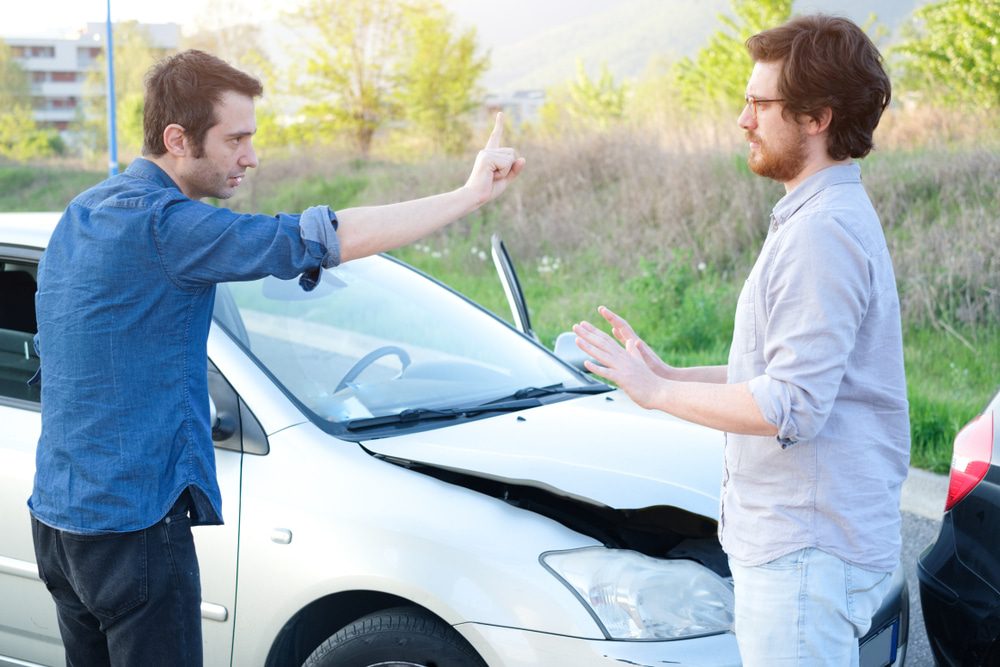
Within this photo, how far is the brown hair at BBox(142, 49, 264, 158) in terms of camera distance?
2062 millimetres

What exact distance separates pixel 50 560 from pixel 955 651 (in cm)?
217

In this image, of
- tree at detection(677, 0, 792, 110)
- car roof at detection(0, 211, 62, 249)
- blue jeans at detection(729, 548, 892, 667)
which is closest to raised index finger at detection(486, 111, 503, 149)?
blue jeans at detection(729, 548, 892, 667)

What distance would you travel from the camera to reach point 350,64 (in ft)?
113

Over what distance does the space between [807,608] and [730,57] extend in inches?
1340

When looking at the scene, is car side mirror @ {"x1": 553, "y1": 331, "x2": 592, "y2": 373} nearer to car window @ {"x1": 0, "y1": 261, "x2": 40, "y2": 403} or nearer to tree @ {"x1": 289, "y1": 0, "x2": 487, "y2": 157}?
car window @ {"x1": 0, "y1": 261, "x2": 40, "y2": 403}

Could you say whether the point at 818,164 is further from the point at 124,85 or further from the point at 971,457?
the point at 124,85

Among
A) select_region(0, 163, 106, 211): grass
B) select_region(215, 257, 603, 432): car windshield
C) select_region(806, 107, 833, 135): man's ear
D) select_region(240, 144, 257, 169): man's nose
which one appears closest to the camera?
select_region(806, 107, 833, 135): man's ear

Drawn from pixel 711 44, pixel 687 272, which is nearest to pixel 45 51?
pixel 711 44

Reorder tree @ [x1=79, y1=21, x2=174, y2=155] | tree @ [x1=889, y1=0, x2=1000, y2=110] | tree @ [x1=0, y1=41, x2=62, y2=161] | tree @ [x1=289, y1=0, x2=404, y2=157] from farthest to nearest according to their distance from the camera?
tree @ [x1=0, y1=41, x2=62, y2=161]
tree @ [x1=79, y1=21, x2=174, y2=155]
tree @ [x1=289, y1=0, x2=404, y2=157]
tree @ [x1=889, y1=0, x2=1000, y2=110]

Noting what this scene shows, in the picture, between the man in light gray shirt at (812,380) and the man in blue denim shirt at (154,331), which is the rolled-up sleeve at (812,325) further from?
the man in blue denim shirt at (154,331)

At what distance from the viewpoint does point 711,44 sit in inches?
1385

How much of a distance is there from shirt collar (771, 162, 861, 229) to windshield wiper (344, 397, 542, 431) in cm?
136

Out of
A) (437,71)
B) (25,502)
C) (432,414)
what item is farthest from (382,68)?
(25,502)

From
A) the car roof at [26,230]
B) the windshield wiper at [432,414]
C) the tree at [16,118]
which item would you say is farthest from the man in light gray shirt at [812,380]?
the tree at [16,118]
